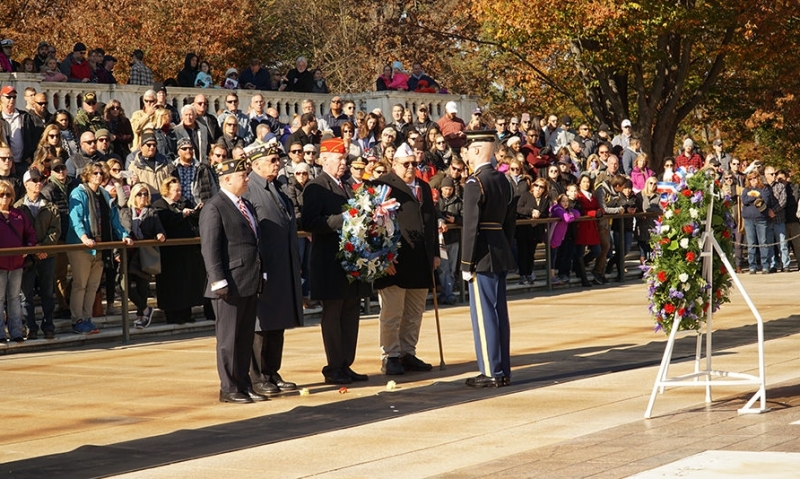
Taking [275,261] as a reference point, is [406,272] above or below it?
below

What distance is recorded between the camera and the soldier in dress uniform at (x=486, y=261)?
12.3 meters

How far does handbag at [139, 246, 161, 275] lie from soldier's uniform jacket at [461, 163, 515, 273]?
616 cm

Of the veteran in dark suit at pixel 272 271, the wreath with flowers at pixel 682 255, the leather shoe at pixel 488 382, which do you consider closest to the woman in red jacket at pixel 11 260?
the veteran in dark suit at pixel 272 271

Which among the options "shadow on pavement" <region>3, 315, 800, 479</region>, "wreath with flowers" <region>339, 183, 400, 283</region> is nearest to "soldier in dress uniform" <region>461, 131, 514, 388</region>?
"shadow on pavement" <region>3, 315, 800, 479</region>

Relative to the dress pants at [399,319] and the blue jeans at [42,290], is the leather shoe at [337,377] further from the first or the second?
the blue jeans at [42,290]

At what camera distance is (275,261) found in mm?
12117

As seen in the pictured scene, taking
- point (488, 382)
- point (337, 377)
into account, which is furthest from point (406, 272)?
point (488, 382)

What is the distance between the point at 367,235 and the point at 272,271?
1.00 metres

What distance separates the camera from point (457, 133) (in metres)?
27.3

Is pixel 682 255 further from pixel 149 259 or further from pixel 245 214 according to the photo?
pixel 149 259

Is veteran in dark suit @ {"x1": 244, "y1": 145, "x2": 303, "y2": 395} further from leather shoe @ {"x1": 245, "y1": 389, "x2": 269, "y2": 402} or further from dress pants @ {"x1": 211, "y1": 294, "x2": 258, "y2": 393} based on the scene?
dress pants @ {"x1": 211, "y1": 294, "x2": 258, "y2": 393}

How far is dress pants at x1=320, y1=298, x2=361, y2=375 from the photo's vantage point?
12.8 metres

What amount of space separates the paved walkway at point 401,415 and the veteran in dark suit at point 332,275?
1.19ft

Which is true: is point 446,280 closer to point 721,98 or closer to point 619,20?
point 619,20
